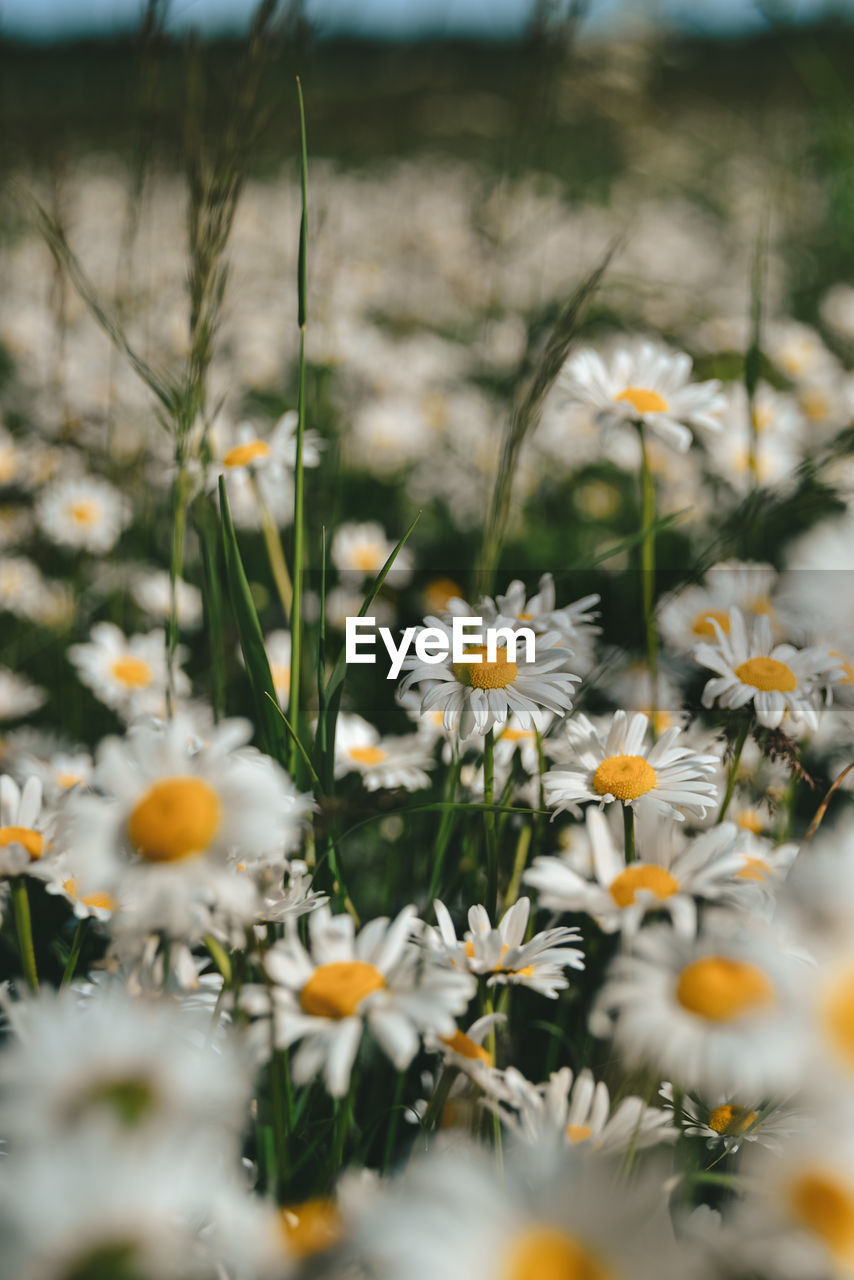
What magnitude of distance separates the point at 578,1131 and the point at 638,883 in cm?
18

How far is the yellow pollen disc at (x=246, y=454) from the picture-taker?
1.19 m

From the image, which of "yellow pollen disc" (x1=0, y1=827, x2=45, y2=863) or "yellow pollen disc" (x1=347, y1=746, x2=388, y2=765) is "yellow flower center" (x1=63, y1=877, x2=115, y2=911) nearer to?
"yellow pollen disc" (x1=0, y1=827, x2=45, y2=863)

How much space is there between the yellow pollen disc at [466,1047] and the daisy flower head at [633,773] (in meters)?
0.18

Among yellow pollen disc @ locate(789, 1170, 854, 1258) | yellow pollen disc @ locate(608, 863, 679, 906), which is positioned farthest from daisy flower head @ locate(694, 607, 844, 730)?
yellow pollen disc @ locate(789, 1170, 854, 1258)

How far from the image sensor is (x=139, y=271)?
3562 millimetres

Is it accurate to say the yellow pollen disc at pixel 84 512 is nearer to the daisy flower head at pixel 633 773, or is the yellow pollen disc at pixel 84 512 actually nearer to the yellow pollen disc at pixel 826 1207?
the daisy flower head at pixel 633 773

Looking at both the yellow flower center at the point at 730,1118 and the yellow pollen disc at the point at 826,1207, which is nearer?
the yellow pollen disc at the point at 826,1207

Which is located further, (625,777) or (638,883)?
(625,777)

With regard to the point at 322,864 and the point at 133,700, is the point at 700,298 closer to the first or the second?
the point at 133,700

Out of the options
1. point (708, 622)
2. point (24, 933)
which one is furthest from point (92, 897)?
point (708, 622)

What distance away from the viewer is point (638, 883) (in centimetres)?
61

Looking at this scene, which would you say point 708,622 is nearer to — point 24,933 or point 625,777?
point 625,777

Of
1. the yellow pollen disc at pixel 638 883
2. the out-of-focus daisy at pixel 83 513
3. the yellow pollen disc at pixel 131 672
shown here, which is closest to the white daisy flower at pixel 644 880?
the yellow pollen disc at pixel 638 883

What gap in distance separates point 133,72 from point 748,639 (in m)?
1.09
